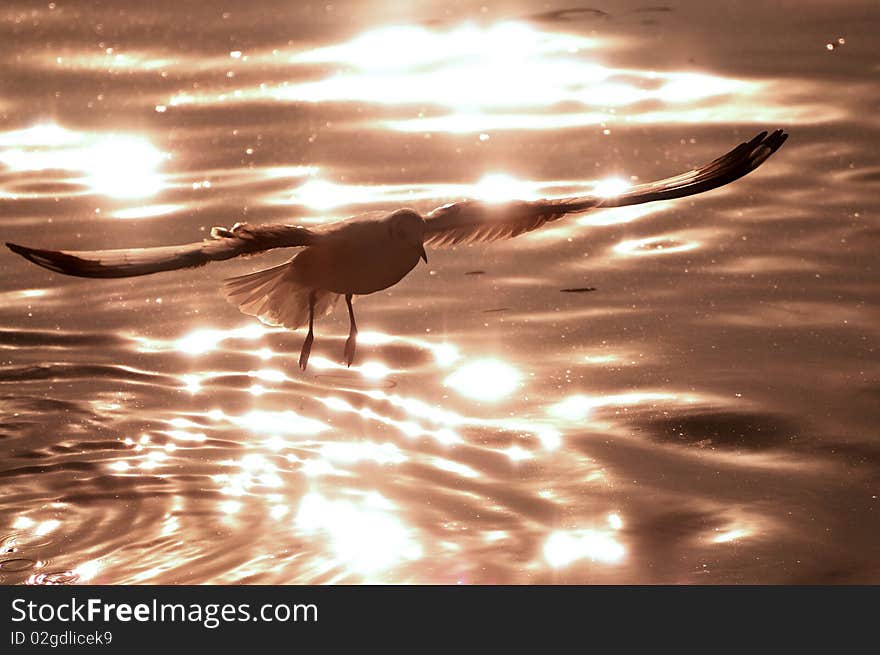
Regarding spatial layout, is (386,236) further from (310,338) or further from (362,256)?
(310,338)

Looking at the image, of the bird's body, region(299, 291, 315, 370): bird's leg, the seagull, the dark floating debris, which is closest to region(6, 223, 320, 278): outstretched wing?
the seagull

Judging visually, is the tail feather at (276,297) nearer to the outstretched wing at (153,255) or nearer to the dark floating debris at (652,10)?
the outstretched wing at (153,255)

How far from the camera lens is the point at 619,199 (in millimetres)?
6652

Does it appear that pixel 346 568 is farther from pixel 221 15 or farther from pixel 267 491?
pixel 221 15

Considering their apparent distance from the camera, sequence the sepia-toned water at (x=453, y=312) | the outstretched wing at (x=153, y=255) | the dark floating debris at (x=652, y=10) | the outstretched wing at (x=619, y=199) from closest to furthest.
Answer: the outstretched wing at (x=153, y=255)
the sepia-toned water at (x=453, y=312)
the outstretched wing at (x=619, y=199)
the dark floating debris at (x=652, y=10)

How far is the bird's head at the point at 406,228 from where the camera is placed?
659cm

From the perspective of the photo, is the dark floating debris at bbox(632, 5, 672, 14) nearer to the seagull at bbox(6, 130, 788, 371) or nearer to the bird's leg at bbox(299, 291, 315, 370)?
the seagull at bbox(6, 130, 788, 371)

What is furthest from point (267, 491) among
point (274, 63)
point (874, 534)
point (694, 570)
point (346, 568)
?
point (274, 63)

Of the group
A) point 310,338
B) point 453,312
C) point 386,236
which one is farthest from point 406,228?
point 453,312

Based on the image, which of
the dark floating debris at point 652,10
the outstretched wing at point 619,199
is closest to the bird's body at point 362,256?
the outstretched wing at point 619,199

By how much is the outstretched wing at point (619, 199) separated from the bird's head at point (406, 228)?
0.71 ft

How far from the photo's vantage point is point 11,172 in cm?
1148

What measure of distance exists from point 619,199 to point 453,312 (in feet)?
7.89

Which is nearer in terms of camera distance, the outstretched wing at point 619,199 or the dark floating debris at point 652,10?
the outstretched wing at point 619,199
